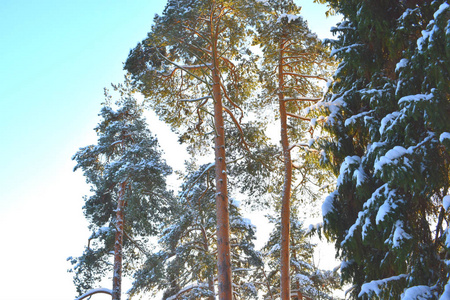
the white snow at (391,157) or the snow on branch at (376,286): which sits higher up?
the white snow at (391,157)

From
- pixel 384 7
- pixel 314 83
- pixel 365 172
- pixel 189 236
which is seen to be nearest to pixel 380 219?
pixel 365 172

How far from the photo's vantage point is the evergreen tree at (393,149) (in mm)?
4316

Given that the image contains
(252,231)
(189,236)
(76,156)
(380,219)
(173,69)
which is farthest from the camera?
(76,156)

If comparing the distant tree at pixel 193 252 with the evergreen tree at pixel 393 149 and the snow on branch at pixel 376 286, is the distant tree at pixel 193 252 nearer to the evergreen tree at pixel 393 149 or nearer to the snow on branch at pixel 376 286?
the evergreen tree at pixel 393 149

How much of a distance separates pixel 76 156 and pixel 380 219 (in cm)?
1334

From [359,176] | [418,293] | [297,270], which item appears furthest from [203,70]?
[297,270]

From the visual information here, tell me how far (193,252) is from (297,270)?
5.31 metres

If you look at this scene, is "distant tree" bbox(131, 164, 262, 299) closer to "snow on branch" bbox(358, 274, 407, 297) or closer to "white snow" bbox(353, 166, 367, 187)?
"white snow" bbox(353, 166, 367, 187)

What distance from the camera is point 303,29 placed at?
10.1 metres

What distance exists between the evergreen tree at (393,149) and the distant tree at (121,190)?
26.7 feet

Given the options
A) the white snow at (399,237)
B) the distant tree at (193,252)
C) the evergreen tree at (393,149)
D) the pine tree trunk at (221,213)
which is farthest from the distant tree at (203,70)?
the white snow at (399,237)

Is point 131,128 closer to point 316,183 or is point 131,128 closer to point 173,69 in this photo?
point 173,69

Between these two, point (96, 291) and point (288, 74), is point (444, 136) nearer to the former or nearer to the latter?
point (288, 74)

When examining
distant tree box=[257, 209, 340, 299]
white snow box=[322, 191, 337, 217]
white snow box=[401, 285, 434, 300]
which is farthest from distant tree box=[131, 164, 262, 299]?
white snow box=[401, 285, 434, 300]
